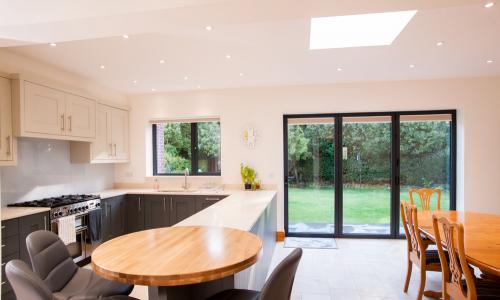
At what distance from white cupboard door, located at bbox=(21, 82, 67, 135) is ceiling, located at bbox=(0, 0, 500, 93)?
0.41m

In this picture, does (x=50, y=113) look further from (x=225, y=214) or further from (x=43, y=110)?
(x=225, y=214)

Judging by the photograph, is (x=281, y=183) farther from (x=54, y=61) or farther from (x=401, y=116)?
(x=54, y=61)

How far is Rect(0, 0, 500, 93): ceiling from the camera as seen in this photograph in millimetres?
1863

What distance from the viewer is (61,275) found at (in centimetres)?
182

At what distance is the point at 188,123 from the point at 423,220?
13.3 ft

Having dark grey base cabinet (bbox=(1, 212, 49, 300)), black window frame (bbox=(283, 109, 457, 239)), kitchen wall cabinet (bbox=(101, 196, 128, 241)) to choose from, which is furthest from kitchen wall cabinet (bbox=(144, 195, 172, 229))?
black window frame (bbox=(283, 109, 457, 239))

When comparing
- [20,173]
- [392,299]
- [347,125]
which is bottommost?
[392,299]

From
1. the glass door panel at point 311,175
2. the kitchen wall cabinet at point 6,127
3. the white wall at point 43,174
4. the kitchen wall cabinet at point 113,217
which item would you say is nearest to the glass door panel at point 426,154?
the glass door panel at point 311,175

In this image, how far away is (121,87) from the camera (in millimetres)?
4789

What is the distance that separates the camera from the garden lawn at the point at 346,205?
4.77 metres

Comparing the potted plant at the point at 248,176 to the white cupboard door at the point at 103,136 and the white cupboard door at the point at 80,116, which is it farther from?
the white cupboard door at the point at 80,116

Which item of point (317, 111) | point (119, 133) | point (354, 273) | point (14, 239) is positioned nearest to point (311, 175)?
point (317, 111)

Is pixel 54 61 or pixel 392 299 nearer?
pixel 392 299

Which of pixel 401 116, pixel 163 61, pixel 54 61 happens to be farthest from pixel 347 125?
pixel 54 61
